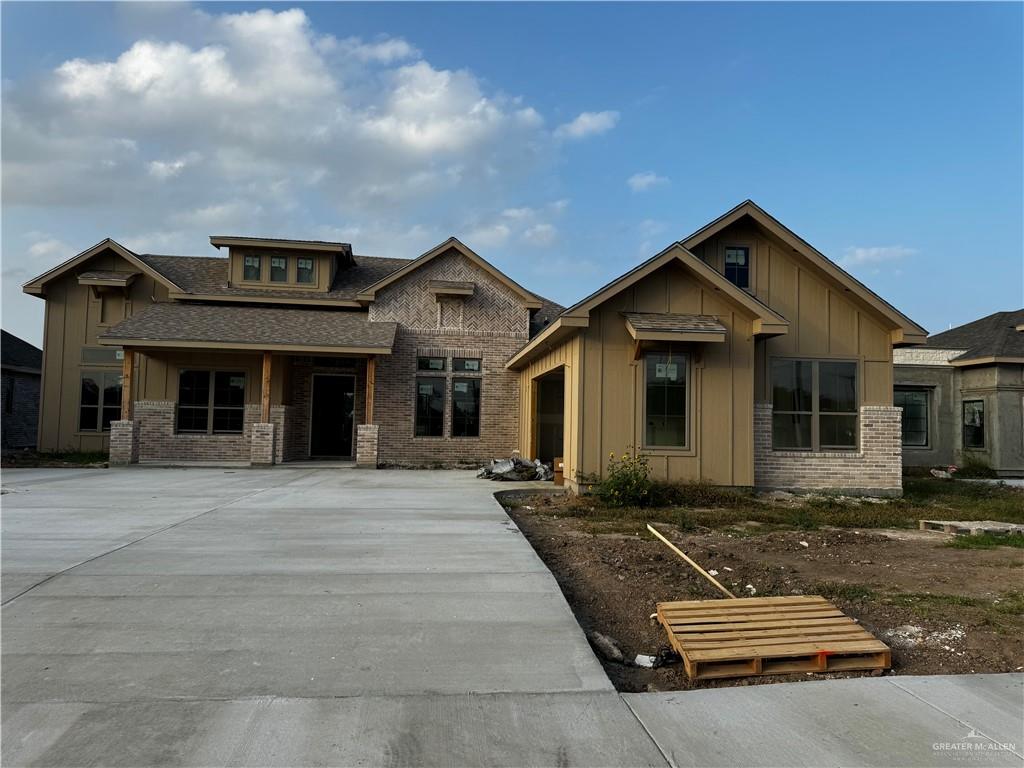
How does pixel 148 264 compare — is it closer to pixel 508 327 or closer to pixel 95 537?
pixel 508 327

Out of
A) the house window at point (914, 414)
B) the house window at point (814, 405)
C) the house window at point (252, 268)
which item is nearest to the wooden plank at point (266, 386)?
the house window at point (252, 268)

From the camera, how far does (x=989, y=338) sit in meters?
19.4

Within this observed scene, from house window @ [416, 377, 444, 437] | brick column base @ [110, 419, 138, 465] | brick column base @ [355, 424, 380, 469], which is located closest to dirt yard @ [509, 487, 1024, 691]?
brick column base @ [355, 424, 380, 469]

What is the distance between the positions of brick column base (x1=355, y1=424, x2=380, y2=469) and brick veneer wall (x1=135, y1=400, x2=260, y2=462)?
10.2 feet

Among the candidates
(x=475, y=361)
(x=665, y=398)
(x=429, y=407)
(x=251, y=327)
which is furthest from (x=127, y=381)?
(x=665, y=398)

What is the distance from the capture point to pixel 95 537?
745 cm

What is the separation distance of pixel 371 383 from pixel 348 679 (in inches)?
566

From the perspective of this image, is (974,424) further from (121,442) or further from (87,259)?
(87,259)

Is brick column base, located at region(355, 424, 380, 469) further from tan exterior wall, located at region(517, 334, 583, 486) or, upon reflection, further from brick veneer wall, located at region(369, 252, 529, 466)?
tan exterior wall, located at region(517, 334, 583, 486)

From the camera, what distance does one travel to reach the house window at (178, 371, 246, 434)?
60.6 feet

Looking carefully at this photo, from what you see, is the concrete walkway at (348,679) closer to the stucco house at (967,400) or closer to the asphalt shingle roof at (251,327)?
the asphalt shingle roof at (251,327)

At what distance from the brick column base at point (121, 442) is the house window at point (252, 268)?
5630 millimetres

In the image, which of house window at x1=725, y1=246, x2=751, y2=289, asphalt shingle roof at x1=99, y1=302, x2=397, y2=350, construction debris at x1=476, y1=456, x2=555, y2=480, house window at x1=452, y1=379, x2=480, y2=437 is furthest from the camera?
house window at x1=452, y1=379, x2=480, y2=437

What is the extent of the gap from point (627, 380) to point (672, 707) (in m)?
9.15
